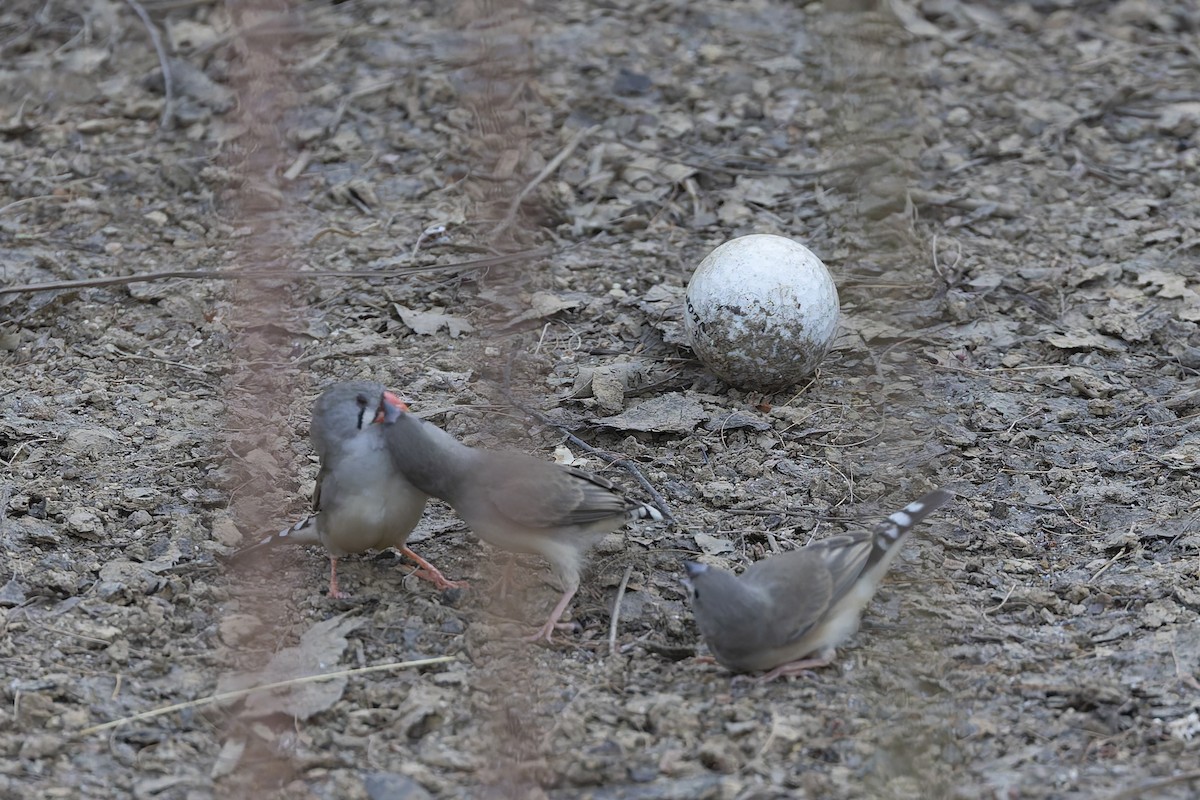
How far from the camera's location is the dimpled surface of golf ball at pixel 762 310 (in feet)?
21.1

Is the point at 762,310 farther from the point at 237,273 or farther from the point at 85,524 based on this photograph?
the point at 85,524

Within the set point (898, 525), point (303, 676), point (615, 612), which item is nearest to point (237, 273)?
point (303, 676)

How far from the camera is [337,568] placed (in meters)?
5.71

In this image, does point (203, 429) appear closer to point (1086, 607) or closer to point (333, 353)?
point (333, 353)

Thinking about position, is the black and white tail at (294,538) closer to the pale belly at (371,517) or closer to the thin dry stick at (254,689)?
the pale belly at (371,517)

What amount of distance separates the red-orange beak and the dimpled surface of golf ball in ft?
5.60

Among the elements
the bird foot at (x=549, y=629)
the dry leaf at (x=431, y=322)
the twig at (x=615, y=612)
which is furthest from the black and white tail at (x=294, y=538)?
the dry leaf at (x=431, y=322)

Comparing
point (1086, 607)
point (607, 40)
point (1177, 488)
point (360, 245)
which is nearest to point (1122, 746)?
point (1086, 607)

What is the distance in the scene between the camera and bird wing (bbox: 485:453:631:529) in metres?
5.31

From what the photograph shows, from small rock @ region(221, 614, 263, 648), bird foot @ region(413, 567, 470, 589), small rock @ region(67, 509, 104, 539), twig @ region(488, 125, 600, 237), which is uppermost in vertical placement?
small rock @ region(221, 614, 263, 648)

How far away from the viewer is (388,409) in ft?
18.1

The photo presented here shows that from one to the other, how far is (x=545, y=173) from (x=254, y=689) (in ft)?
15.6

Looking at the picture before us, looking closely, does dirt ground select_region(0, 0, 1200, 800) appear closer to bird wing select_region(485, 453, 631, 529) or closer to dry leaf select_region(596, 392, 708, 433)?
dry leaf select_region(596, 392, 708, 433)

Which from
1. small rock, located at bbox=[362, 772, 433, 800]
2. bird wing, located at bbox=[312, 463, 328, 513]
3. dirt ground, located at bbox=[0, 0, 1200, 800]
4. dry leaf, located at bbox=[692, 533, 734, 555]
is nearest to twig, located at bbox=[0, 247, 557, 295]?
dirt ground, located at bbox=[0, 0, 1200, 800]
